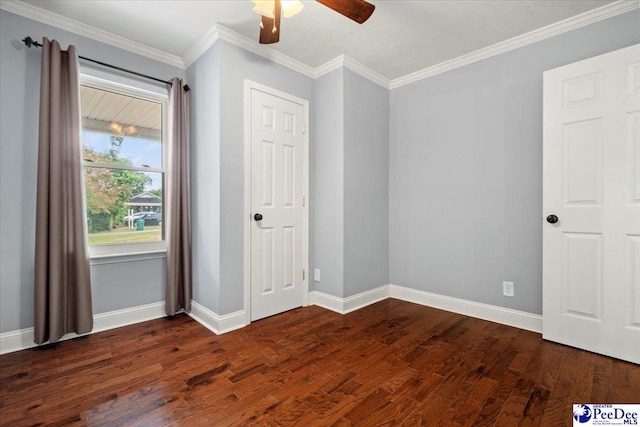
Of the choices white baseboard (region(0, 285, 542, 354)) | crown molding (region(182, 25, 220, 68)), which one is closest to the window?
crown molding (region(182, 25, 220, 68))

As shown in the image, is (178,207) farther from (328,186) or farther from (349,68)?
(349,68)

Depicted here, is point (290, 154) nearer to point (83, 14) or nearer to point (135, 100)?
point (135, 100)

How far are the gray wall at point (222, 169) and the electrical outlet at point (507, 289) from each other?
2.42m

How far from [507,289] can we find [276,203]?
232cm

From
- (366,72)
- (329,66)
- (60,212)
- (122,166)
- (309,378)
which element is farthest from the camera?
(366,72)

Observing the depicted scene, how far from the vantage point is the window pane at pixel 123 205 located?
2.70 meters

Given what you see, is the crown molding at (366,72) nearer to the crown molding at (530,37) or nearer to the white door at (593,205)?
the crown molding at (530,37)

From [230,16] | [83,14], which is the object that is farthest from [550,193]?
[83,14]

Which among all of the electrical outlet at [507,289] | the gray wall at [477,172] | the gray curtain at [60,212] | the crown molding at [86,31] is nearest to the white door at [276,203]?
the crown molding at [86,31]

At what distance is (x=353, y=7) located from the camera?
184 centimetres

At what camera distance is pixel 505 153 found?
2.84 m

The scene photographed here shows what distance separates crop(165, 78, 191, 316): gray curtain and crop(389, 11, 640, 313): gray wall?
7.49 ft

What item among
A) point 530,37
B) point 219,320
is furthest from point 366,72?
point 219,320

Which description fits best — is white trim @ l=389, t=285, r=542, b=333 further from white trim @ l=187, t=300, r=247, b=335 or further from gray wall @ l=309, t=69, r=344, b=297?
white trim @ l=187, t=300, r=247, b=335
